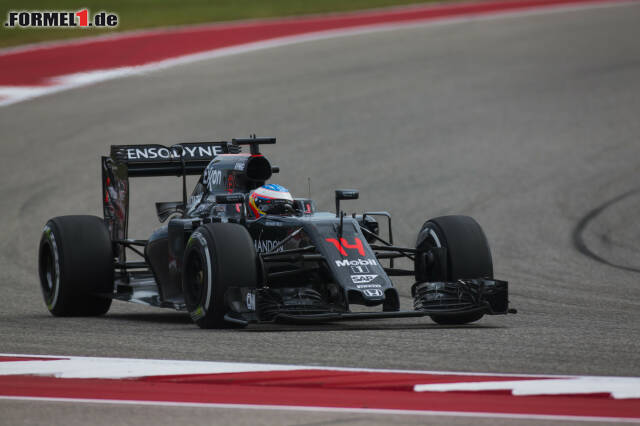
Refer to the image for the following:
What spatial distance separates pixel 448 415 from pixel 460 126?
1894 centimetres

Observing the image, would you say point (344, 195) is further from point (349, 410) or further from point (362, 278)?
point (349, 410)

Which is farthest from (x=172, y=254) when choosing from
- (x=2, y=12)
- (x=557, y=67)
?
(x=2, y=12)

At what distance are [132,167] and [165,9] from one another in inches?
1072

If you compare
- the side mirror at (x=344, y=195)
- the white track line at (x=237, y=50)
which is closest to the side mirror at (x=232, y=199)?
the side mirror at (x=344, y=195)

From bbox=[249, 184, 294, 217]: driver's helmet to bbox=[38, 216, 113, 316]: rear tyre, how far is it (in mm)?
1808

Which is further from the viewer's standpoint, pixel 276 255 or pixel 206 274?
pixel 276 255

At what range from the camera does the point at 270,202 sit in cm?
1130

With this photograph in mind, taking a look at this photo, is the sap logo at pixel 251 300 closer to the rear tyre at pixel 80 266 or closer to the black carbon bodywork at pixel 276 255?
the black carbon bodywork at pixel 276 255

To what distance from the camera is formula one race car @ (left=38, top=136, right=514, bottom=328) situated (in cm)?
995

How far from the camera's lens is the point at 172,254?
11.6 meters

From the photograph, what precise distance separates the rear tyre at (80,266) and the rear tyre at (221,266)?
7.20 feet

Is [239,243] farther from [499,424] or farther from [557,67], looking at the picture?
[557,67]

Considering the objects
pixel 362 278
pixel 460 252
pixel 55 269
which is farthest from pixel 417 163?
pixel 362 278

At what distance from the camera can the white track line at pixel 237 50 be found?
26.9 metres
